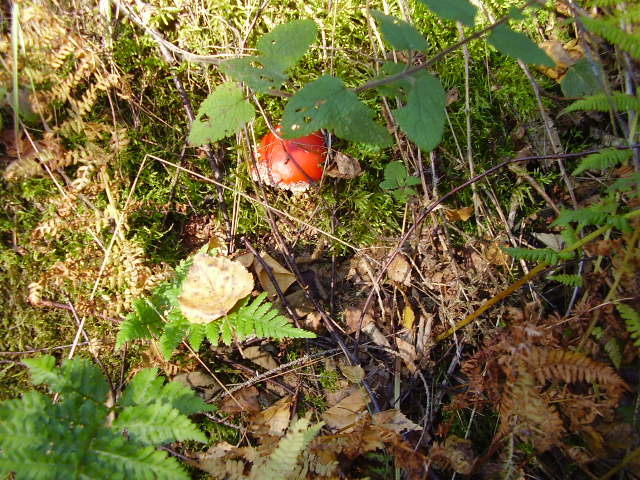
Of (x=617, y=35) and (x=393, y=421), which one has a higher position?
(x=617, y=35)

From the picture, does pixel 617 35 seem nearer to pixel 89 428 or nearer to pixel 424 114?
pixel 424 114

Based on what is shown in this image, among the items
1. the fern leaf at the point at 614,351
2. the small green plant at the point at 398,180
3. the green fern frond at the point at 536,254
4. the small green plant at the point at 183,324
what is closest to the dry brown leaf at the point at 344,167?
the small green plant at the point at 398,180

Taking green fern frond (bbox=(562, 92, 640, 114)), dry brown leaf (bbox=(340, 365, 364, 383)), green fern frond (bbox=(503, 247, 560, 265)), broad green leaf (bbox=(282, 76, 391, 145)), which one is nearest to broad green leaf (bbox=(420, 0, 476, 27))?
broad green leaf (bbox=(282, 76, 391, 145))

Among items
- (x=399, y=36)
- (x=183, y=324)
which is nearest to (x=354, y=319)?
(x=183, y=324)

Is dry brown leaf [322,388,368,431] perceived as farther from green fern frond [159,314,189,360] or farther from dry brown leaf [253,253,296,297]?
green fern frond [159,314,189,360]

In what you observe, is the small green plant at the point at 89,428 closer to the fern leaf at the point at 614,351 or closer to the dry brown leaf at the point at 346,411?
the dry brown leaf at the point at 346,411
